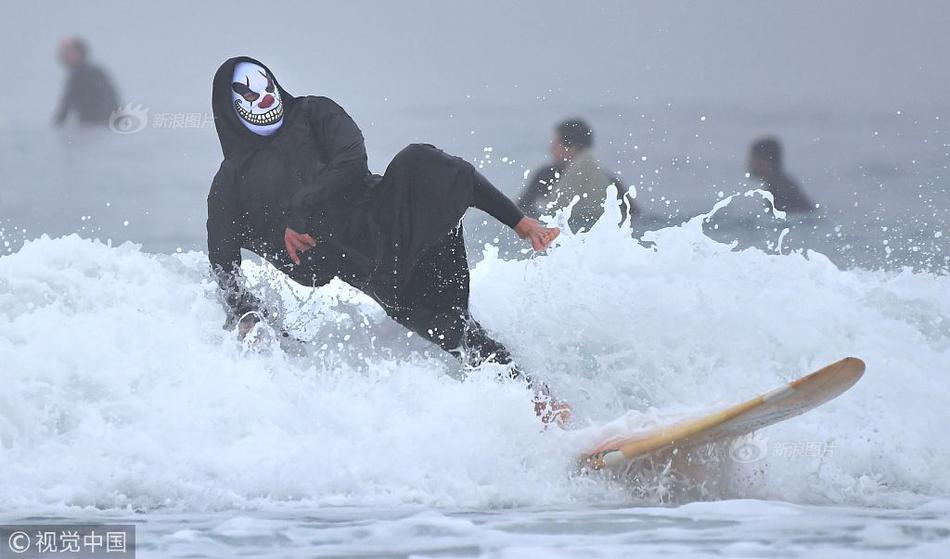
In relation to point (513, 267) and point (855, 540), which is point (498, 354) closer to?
point (855, 540)

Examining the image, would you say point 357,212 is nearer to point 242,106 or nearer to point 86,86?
point 242,106

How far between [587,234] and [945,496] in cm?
292

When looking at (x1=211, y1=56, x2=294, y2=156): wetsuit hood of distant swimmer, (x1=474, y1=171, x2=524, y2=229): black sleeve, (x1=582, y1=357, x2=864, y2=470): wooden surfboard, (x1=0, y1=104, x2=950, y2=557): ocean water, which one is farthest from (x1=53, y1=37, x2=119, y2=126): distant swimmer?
(x1=582, y1=357, x2=864, y2=470): wooden surfboard

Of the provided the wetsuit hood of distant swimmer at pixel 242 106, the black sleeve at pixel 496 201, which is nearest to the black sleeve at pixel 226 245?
the wetsuit hood of distant swimmer at pixel 242 106

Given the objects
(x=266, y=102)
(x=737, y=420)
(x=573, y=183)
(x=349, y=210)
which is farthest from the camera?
(x=573, y=183)

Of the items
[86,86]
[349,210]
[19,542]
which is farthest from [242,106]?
[86,86]

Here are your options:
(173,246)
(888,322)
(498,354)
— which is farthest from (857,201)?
(498,354)

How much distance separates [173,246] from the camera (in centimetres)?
835

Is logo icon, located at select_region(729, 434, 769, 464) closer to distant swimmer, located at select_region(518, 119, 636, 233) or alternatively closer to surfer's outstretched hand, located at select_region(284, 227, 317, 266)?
surfer's outstretched hand, located at select_region(284, 227, 317, 266)

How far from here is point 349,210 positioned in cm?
493

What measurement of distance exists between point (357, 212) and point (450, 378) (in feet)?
2.42

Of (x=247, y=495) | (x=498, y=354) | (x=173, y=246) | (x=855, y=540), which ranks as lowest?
(x=855, y=540)

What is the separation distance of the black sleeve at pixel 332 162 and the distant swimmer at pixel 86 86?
4.27 m

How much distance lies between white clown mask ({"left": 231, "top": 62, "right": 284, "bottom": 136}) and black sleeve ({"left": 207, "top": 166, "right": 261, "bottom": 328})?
22 centimetres
